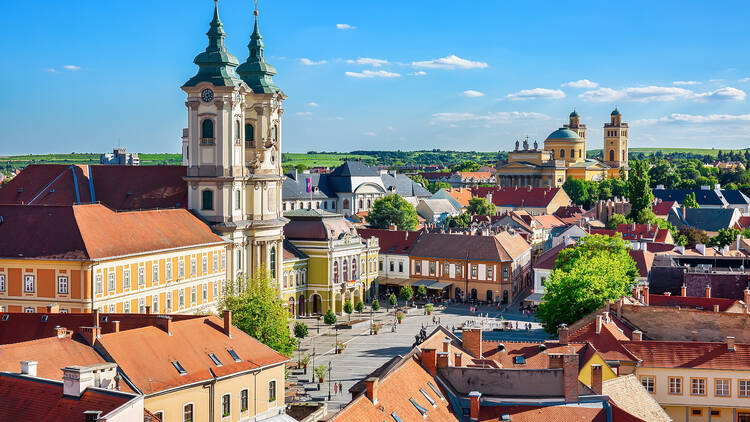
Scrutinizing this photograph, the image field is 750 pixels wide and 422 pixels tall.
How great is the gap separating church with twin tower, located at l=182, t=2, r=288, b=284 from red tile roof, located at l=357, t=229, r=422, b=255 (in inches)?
822

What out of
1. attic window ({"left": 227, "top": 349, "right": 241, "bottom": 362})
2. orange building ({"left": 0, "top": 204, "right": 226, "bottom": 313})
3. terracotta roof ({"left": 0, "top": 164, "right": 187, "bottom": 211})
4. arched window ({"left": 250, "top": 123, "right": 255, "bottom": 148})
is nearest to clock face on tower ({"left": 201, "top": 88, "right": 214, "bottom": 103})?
terracotta roof ({"left": 0, "top": 164, "right": 187, "bottom": 211})

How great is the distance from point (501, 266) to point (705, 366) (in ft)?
159

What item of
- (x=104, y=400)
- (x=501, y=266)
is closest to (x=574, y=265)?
(x=501, y=266)

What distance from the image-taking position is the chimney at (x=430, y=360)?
3850 centimetres

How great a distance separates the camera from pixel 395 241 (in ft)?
338

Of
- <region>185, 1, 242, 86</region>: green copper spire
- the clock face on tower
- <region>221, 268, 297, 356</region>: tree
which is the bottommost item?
<region>221, 268, 297, 356</region>: tree

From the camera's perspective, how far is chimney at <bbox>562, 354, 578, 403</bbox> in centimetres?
3712

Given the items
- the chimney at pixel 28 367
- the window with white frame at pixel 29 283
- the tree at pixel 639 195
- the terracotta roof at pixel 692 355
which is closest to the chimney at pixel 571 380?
the terracotta roof at pixel 692 355

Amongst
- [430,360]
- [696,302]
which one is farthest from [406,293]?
[430,360]

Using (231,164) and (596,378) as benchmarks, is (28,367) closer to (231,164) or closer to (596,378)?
(596,378)

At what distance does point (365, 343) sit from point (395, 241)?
1184 inches

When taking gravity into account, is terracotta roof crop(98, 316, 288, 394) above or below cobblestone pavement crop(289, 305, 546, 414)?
above

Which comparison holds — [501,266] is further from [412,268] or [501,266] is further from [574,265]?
[574,265]

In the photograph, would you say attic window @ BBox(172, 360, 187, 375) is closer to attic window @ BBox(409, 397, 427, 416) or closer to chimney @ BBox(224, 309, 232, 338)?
chimney @ BBox(224, 309, 232, 338)
